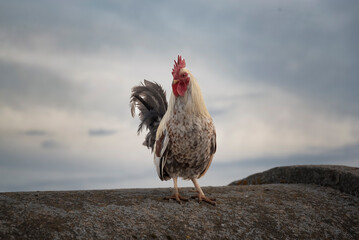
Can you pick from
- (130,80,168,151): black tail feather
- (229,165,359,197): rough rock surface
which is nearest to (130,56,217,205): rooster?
(130,80,168,151): black tail feather

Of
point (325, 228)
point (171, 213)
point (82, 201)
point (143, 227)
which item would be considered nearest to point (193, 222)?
point (171, 213)

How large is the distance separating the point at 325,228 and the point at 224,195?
6.08 feet

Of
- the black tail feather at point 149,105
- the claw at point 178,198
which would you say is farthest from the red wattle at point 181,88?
the claw at point 178,198

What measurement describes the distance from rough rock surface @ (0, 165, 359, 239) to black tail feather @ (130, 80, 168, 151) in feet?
4.07

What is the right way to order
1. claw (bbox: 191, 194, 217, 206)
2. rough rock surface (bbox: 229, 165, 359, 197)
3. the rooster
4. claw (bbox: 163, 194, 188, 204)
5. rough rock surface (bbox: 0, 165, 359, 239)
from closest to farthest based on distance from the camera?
rough rock surface (bbox: 0, 165, 359, 239), the rooster, claw (bbox: 163, 194, 188, 204), claw (bbox: 191, 194, 217, 206), rough rock surface (bbox: 229, 165, 359, 197)

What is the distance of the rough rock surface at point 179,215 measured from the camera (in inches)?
187

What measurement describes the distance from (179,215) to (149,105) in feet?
8.40

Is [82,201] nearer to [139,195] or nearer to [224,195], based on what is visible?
[139,195]

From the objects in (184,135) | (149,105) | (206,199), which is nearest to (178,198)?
(206,199)

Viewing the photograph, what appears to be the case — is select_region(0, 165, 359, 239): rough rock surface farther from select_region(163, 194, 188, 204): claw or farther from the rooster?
the rooster

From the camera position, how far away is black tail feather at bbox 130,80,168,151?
23.9ft

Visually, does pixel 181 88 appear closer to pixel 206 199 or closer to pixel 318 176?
pixel 206 199

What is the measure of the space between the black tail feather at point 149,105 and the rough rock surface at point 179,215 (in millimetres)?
1241

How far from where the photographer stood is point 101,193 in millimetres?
6266
